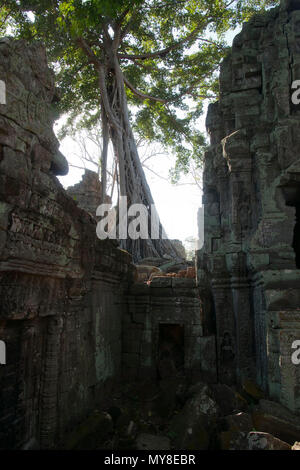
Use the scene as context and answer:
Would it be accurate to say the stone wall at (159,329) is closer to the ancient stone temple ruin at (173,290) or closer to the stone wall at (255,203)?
the ancient stone temple ruin at (173,290)

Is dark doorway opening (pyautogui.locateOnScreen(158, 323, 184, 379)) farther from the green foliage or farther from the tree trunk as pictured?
the green foliage

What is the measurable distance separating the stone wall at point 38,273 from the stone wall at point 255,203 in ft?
6.60

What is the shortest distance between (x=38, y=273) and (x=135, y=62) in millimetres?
12595

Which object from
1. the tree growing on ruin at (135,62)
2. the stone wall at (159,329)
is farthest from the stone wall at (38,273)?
the tree growing on ruin at (135,62)

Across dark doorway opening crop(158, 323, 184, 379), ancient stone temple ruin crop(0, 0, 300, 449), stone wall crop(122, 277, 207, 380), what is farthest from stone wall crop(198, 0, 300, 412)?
dark doorway opening crop(158, 323, 184, 379)

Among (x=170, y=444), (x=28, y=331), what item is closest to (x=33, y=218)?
(x=28, y=331)

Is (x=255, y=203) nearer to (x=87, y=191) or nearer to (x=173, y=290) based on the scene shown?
(x=173, y=290)

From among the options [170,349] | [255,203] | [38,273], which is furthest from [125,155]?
[38,273]

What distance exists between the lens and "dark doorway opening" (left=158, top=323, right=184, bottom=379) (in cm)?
494

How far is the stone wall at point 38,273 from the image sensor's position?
102 inches

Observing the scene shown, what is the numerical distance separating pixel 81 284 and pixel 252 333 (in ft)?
8.20

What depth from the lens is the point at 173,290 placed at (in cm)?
518

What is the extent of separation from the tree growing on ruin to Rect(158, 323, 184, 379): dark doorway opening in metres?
5.14

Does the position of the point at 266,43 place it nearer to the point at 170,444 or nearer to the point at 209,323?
the point at 209,323
